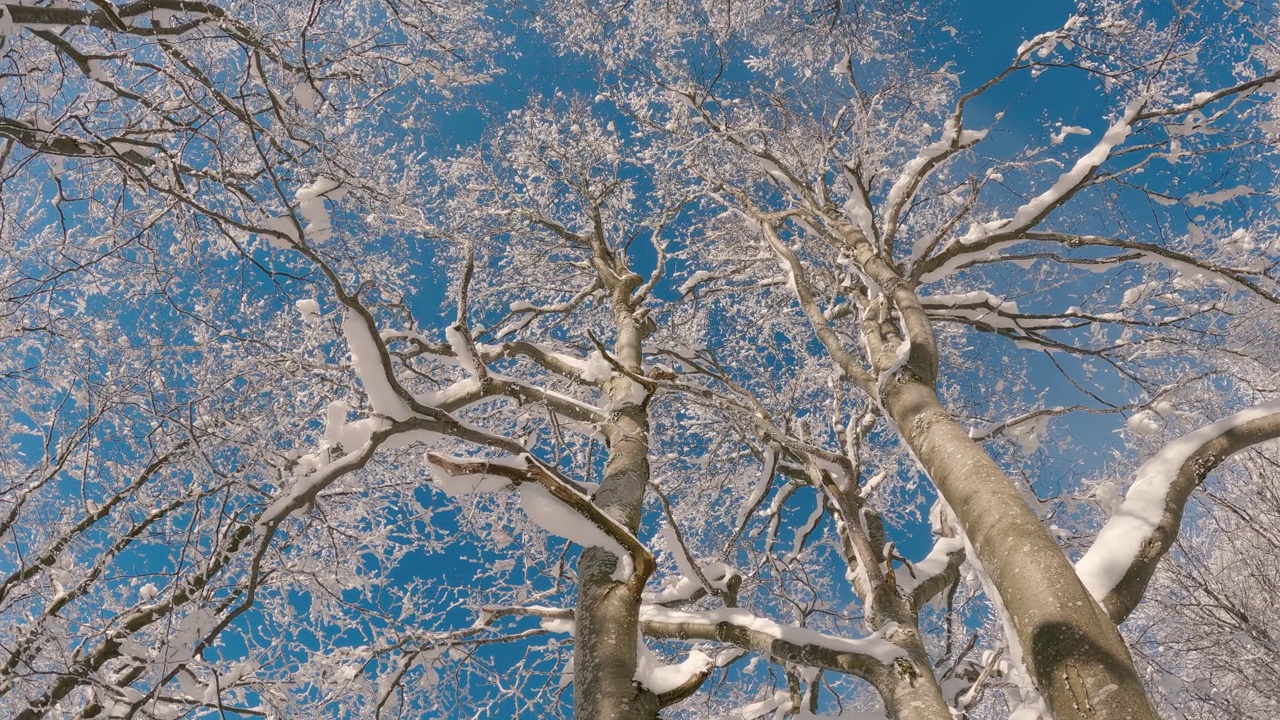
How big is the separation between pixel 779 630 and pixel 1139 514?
1696 mm

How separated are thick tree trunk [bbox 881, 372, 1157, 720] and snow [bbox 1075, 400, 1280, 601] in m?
0.30

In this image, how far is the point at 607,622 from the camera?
233 cm

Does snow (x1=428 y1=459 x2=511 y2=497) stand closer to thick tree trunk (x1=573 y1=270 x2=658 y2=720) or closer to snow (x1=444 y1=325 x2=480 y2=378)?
thick tree trunk (x1=573 y1=270 x2=658 y2=720)

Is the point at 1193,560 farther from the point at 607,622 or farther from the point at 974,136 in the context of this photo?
the point at 607,622

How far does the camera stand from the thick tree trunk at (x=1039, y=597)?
1.85 metres

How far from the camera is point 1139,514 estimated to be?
2.51 meters

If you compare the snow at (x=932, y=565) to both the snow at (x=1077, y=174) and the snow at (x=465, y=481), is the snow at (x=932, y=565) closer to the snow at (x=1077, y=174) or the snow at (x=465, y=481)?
the snow at (x=1077, y=174)

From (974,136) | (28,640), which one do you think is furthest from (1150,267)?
(28,640)

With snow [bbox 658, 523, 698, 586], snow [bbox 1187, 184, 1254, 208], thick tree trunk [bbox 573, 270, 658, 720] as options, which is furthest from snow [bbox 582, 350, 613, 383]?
snow [bbox 1187, 184, 1254, 208]

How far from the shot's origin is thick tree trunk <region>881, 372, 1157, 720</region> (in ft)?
6.07

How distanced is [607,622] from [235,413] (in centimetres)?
312

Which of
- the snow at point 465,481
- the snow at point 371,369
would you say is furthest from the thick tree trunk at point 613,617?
the snow at point 371,369

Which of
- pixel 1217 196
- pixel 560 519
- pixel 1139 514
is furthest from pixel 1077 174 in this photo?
pixel 560 519

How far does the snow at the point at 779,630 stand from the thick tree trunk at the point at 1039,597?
86 centimetres
